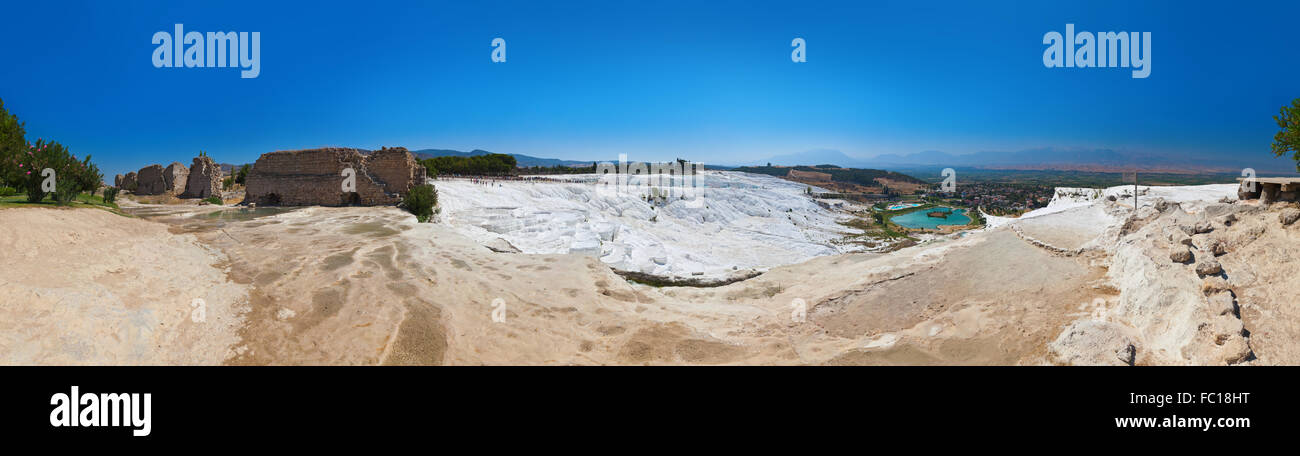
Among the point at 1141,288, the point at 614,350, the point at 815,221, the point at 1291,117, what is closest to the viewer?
the point at 1141,288

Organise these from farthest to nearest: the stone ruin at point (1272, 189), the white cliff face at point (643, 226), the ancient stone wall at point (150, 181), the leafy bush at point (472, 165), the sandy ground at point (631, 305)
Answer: the leafy bush at point (472, 165) → the ancient stone wall at point (150, 181) → the white cliff face at point (643, 226) → the stone ruin at point (1272, 189) → the sandy ground at point (631, 305)

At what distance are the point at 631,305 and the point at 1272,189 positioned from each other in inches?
416

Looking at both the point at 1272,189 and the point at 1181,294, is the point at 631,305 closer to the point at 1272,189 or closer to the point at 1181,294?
the point at 1181,294

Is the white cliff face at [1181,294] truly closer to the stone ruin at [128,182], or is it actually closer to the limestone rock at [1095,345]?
the limestone rock at [1095,345]

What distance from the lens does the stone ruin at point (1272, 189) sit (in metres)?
6.76

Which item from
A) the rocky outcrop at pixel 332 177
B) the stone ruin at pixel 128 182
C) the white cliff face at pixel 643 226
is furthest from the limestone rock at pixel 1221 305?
the stone ruin at pixel 128 182

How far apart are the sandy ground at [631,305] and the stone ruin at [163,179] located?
31933mm

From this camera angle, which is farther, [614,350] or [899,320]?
[899,320]
